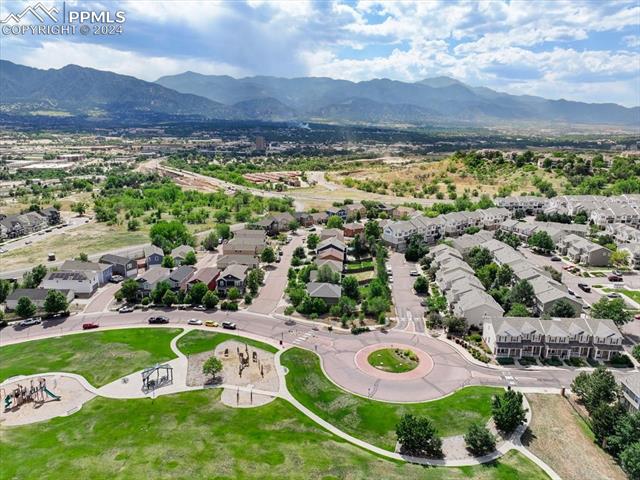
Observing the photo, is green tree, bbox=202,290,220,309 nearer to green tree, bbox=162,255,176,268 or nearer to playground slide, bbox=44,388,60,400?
green tree, bbox=162,255,176,268

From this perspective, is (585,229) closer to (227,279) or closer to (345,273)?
(345,273)

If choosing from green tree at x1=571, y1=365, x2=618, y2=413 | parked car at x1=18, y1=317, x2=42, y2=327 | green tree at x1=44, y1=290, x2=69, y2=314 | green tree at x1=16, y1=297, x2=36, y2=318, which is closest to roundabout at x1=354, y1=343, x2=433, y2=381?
green tree at x1=571, y1=365, x2=618, y2=413

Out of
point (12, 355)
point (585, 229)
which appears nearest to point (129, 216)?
point (12, 355)

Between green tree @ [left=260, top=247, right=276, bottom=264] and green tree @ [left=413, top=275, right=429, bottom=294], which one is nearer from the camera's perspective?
green tree @ [left=413, top=275, right=429, bottom=294]

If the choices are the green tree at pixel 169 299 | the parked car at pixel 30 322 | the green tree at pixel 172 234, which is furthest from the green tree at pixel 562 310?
the parked car at pixel 30 322

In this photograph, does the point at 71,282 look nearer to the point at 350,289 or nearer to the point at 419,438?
the point at 350,289
